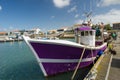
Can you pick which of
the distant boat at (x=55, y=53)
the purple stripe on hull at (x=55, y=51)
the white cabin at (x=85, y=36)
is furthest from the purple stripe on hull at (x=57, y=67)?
the white cabin at (x=85, y=36)

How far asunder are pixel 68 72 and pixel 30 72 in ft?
12.4

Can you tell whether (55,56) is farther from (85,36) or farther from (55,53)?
(85,36)

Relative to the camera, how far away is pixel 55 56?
12.3 meters

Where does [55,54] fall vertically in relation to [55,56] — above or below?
above

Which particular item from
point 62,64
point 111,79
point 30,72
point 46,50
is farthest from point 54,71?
point 111,79

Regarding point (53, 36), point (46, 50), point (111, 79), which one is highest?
point (53, 36)

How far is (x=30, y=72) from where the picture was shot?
1479cm

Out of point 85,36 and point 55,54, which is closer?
point 55,54

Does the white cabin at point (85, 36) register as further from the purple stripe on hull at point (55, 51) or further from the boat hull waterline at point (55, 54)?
the purple stripe on hull at point (55, 51)

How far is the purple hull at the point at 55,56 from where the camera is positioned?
11711mm

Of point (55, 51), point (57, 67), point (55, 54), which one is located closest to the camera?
point (55, 51)

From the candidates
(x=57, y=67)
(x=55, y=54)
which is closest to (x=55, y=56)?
(x=55, y=54)

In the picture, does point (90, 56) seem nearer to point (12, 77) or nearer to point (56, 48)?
point (56, 48)

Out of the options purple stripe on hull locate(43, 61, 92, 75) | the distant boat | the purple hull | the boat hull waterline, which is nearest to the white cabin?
the distant boat
